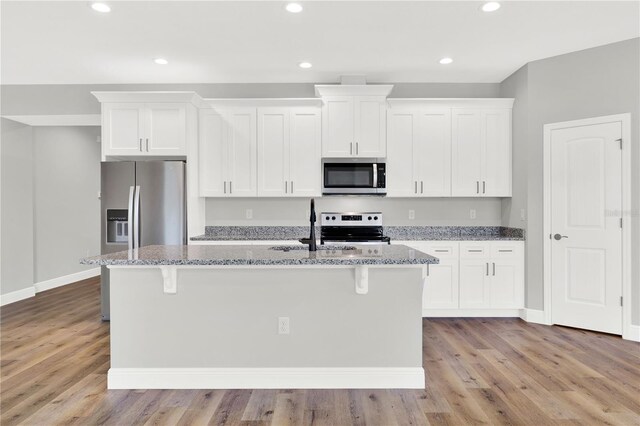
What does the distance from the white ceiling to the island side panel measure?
2.04m

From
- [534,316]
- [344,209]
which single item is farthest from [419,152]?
[534,316]

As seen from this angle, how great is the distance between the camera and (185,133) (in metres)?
4.43

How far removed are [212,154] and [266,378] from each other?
2.86 m

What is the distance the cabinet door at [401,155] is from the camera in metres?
4.71

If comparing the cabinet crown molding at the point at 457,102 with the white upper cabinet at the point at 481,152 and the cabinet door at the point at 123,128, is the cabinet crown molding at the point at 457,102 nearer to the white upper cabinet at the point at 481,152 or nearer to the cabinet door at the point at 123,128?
the white upper cabinet at the point at 481,152

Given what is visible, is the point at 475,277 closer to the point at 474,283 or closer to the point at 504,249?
the point at 474,283

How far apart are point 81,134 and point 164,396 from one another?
18.0 ft

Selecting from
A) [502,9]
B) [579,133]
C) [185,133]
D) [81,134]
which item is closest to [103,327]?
[185,133]

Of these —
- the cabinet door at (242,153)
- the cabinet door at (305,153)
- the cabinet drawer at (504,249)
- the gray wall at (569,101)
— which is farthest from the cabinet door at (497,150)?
the cabinet door at (242,153)

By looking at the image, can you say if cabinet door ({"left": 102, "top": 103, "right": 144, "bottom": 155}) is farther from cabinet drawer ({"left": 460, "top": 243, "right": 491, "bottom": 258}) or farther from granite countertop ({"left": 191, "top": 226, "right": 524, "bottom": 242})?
cabinet drawer ({"left": 460, "top": 243, "right": 491, "bottom": 258})

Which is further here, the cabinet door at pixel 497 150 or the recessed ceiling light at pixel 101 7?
the cabinet door at pixel 497 150

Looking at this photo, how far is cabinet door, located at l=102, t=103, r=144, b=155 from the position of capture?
4.43 m

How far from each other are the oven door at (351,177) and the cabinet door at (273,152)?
1.66 feet

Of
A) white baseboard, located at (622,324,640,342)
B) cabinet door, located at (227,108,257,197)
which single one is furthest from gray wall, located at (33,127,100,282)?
white baseboard, located at (622,324,640,342)
